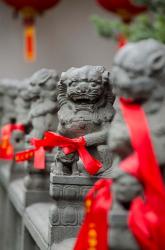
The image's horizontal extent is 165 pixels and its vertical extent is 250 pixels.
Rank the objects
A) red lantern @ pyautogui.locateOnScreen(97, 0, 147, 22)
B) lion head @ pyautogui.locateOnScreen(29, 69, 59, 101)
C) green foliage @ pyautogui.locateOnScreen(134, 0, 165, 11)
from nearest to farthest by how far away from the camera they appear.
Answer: lion head @ pyautogui.locateOnScreen(29, 69, 59, 101)
green foliage @ pyautogui.locateOnScreen(134, 0, 165, 11)
red lantern @ pyautogui.locateOnScreen(97, 0, 147, 22)

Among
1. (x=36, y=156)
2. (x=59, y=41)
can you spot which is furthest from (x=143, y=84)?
(x=59, y=41)

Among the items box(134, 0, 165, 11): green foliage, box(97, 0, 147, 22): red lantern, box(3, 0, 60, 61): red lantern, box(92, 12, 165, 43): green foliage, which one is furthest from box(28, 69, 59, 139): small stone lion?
box(3, 0, 60, 61): red lantern

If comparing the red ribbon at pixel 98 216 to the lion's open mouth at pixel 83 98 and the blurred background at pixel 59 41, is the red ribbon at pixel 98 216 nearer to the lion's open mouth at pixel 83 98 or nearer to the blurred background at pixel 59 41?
the lion's open mouth at pixel 83 98

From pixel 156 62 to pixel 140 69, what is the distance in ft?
0.12

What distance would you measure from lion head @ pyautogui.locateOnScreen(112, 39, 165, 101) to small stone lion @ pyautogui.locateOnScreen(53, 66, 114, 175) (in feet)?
2.28

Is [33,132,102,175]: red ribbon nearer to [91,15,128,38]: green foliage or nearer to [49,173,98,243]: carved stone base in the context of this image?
[49,173,98,243]: carved stone base

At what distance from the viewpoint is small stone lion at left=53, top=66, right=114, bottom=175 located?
195 centimetres

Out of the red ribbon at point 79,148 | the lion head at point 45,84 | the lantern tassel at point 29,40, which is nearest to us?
the red ribbon at point 79,148

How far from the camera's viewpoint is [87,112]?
1.98 metres

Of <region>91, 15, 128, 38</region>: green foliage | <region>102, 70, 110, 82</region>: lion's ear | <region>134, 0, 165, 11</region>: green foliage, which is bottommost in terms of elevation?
<region>102, 70, 110, 82</region>: lion's ear

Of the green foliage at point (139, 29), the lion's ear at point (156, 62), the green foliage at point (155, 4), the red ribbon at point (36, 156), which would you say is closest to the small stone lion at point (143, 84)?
the lion's ear at point (156, 62)

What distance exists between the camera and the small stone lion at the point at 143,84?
1.23 metres

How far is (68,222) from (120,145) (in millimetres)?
843

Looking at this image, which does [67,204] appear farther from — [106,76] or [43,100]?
[43,100]
